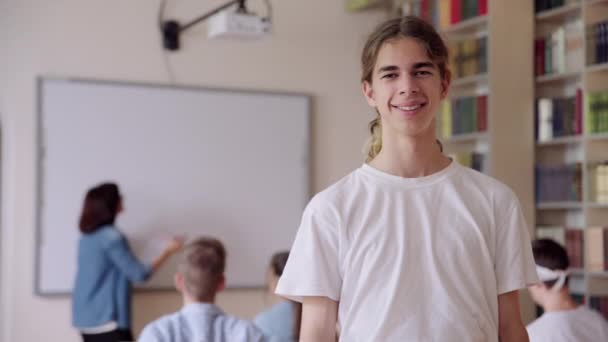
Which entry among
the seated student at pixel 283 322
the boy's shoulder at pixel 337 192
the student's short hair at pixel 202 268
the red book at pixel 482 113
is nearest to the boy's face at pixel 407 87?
the boy's shoulder at pixel 337 192

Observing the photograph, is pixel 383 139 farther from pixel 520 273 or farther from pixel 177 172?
pixel 177 172

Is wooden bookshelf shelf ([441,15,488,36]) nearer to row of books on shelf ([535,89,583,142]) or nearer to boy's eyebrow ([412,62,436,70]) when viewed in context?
row of books on shelf ([535,89,583,142])

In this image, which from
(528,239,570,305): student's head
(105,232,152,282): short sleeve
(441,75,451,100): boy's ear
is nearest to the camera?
(441,75,451,100): boy's ear

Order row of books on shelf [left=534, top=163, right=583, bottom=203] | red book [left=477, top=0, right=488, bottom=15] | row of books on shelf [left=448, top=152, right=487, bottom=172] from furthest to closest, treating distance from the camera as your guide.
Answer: row of books on shelf [left=448, top=152, right=487, bottom=172]
red book [left=477, top=0, right=488, bottom=15]
row of books on shelf [left=534, top=163, right=583, bottom=203]

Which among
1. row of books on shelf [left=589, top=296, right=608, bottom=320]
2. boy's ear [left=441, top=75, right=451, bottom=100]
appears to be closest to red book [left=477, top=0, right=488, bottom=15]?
row of books on shelf [left=589, top=296, right=608, bottom=320]

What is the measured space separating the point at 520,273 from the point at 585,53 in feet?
13.7

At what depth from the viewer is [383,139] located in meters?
1.64

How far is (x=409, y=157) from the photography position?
160cm

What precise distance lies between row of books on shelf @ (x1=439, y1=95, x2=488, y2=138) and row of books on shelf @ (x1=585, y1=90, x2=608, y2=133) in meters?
0.62

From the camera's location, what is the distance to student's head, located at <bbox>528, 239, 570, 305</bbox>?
11.4 feet

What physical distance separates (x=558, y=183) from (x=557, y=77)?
64cm

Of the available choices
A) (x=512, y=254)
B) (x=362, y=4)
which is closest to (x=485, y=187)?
(x=512, y=254)

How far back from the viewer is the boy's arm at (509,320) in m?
1.58

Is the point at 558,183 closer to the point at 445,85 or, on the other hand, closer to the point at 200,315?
the point at 200,315
